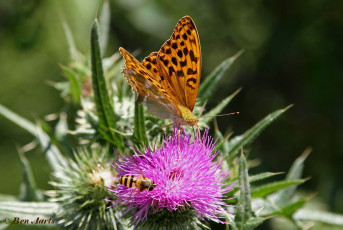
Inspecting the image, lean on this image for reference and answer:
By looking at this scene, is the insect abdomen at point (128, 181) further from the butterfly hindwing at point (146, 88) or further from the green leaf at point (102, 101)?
the butterfly hindwing at point (146, 88)

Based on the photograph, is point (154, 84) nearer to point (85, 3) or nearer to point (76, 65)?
point (76, 65)

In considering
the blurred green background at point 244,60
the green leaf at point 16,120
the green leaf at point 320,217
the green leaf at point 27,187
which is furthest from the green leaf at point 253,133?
the blurred green background at point 244,60

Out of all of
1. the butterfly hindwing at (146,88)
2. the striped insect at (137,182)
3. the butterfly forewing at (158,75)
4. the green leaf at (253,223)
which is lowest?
the green leaf at (253,223)

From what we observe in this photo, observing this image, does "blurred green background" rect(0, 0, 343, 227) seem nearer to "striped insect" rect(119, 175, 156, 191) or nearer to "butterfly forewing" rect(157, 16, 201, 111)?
"butterfly forewing" rect(157, 16, 201, 111)

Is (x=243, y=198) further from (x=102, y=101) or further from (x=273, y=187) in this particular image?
(x=102, y=101)

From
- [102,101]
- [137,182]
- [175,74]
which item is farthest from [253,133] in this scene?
[102,101]

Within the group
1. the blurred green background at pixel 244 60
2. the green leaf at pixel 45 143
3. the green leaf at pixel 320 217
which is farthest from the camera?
the blurred green background at pixel 244 60

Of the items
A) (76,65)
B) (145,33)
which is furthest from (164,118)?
(145,33)
